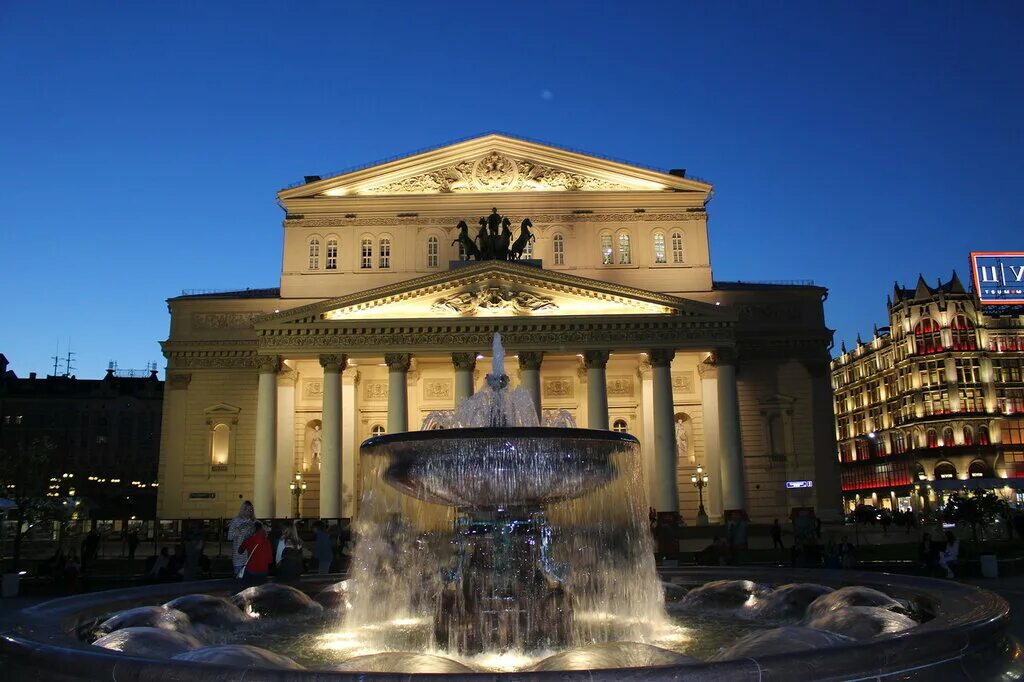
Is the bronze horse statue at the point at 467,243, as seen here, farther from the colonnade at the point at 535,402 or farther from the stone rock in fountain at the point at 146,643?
the stone rock in fountain at the point at 146,643

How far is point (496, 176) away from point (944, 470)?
156 ft

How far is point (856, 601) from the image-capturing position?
925cm

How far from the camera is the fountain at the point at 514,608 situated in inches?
211

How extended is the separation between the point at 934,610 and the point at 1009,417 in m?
69.0

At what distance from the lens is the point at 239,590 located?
1184 centimetres

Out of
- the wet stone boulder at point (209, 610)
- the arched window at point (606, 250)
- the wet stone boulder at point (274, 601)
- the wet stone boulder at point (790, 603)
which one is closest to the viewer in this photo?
the wet stone boulder at point (209, 610)

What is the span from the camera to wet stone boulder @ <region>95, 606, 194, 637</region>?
8289 mm

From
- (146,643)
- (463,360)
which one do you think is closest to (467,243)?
(463,360)

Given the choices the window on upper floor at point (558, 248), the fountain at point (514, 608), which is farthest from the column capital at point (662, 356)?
the fountain at point (514, 608)

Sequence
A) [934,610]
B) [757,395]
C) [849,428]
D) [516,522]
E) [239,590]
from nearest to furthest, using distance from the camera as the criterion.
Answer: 1. [934,610]
2. [516,522]
3. [239,590]
4. [757,395]
5. [849,428]

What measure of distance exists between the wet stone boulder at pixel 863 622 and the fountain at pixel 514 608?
2 centimetres

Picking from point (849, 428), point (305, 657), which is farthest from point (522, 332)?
point (849, 428)

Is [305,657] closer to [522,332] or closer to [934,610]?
[934,610]

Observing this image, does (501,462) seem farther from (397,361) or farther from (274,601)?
(397,361)
